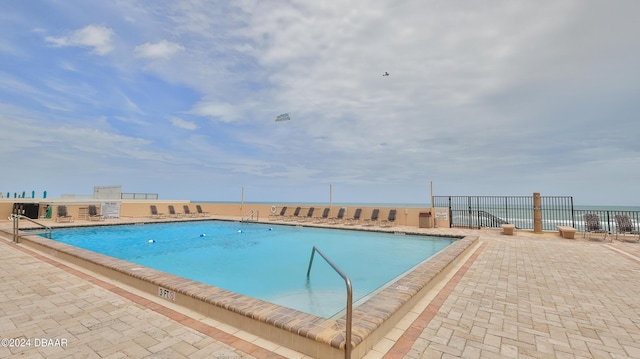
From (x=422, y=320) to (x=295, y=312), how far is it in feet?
4.65

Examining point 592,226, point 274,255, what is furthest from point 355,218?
point 592,226

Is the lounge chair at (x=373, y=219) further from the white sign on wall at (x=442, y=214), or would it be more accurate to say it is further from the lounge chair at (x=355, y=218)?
the white sign on wall at (x=442, y=214)

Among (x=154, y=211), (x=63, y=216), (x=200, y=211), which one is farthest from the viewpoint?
(x=200, y=211)

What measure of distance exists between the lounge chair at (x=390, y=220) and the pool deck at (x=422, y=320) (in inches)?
326

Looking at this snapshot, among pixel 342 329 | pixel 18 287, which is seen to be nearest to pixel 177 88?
pixel 18 287

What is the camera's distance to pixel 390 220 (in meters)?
13.4

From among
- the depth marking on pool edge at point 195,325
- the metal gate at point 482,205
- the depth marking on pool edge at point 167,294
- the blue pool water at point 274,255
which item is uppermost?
the metal gate at point 482,205

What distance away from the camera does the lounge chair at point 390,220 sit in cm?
1337

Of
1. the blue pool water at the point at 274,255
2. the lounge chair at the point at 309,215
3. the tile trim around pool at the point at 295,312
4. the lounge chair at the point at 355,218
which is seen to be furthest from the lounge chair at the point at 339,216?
the tile trim around pool at the point at 295,312

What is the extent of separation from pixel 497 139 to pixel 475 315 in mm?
19494

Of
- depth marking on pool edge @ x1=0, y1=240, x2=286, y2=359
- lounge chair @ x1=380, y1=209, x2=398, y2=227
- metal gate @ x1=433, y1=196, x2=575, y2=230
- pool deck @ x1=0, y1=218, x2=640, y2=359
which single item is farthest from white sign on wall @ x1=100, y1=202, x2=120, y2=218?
metal gate @ x1=433, y1=196, x2=575, y2=230

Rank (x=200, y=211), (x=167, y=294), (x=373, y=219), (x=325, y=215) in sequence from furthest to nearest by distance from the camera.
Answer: (x=200, y=211), (x=325, y=215), (x=373, y=219), (x=167, y=294)

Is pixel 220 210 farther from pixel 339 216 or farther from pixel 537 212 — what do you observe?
pixel 537 212

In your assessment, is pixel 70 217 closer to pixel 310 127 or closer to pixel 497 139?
pixel 310 127
